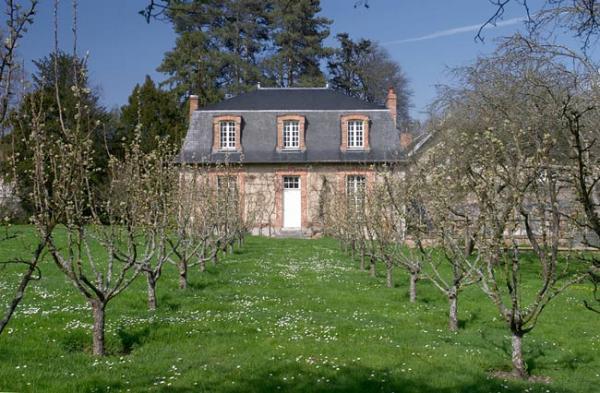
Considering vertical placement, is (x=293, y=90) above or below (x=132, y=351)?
above

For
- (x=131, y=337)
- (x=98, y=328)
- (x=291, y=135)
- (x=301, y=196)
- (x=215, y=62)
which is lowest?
(x=131, y=337)

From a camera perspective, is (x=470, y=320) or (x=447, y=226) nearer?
(x=447, y=226)

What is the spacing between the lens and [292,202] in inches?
1291

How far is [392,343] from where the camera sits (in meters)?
8.77

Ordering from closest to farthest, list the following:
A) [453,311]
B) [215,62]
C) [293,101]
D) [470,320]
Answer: [453,311], [470,320], [293,101], [215,62]

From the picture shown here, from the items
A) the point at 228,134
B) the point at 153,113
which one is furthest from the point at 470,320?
the point at 153,113

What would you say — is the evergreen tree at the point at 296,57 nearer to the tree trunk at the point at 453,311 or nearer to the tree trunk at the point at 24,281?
the tree trunk at the point at 453,311

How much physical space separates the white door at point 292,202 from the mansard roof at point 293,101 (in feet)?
13.2

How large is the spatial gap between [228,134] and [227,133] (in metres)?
0.07

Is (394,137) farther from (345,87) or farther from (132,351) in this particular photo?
(132,351)

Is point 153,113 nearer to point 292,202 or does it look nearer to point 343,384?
point 292,202

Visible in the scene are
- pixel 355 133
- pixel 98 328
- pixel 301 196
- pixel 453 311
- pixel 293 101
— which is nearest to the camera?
pixel 98 328

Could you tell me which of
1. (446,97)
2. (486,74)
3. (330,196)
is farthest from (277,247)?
(486,74)

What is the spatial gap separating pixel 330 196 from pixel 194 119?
10.1 m
